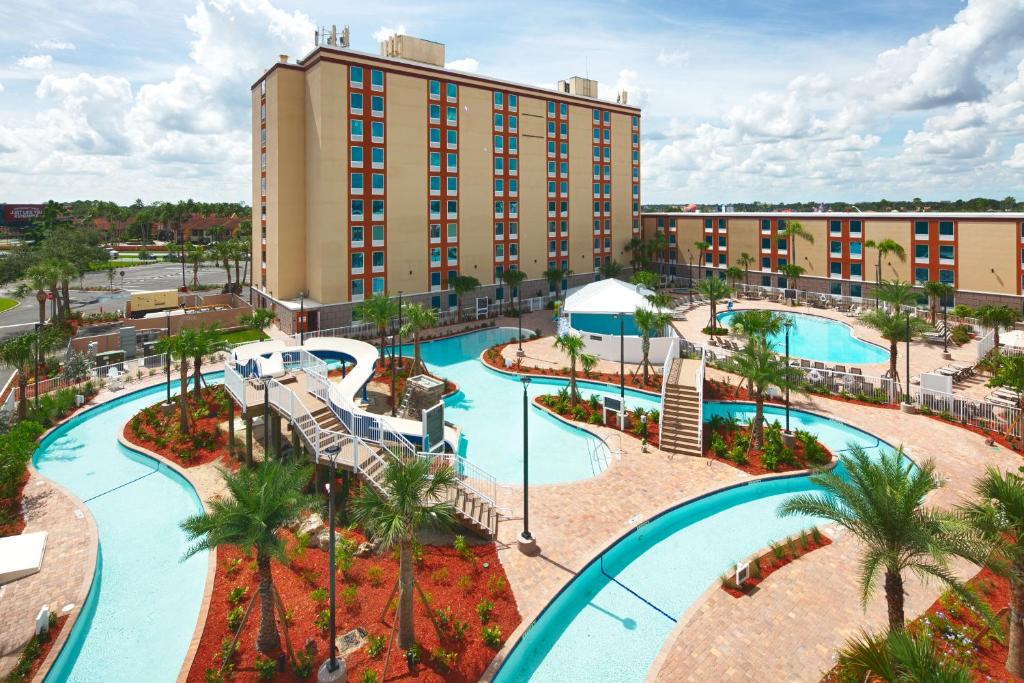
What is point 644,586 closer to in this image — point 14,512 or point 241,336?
point 14,512

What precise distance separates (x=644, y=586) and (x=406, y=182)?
4604 centimetres

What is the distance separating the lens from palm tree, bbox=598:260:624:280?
233ft

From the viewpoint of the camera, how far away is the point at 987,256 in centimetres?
5275

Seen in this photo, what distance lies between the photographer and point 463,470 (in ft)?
76.0

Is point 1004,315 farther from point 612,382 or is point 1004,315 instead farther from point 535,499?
point 535,499

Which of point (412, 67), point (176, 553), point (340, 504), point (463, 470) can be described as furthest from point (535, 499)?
point (412, 67)

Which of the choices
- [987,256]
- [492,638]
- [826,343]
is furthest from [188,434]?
[987,256]

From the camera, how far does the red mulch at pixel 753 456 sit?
24.4 meters

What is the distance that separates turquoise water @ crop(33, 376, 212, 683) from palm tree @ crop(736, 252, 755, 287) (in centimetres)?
6742

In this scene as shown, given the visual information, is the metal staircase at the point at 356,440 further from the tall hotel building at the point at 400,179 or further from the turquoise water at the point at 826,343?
the turquoise water at the point at 826,343

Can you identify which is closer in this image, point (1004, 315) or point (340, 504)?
point (340, 504)

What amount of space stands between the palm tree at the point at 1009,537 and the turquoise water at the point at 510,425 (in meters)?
14.1

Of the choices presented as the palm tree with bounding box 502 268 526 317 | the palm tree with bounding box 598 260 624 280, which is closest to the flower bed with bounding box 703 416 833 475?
the palm tree with bounding box 502 268 526 317

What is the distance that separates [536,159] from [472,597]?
5807 cm
